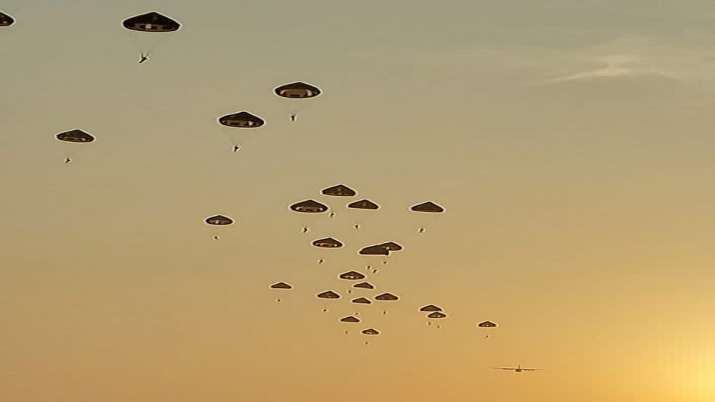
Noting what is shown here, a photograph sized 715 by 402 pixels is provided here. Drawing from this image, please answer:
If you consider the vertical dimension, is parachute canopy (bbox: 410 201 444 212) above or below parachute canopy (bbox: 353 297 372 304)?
above

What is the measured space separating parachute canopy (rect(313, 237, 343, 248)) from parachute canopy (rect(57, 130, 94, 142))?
5060mm

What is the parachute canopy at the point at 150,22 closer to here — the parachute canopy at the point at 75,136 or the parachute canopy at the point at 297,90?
A: the parachute canopy at the point at 297,90

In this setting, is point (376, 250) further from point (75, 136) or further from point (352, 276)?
point (75, 136)

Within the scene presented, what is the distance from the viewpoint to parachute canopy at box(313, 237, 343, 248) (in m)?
25.2

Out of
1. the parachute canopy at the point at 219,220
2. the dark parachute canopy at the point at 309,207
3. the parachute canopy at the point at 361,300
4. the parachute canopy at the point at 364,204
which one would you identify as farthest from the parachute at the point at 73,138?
the parachute canopy at the point at 361,300

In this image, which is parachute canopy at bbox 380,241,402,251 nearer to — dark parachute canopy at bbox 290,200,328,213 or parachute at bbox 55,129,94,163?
dark parachute canopy at bbox 290,200,328,213

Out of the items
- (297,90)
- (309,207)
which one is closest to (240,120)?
(297,90)

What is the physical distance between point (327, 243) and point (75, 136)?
18.2ft

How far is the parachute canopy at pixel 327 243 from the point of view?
993 inches

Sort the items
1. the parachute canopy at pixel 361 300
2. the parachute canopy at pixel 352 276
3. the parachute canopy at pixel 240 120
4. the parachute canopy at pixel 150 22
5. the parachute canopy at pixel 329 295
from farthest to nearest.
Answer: the parachute canopy at pixel 361 300 < the parachute canopy at pixel 329 295 < the parachute canopy at pixel 352 276 < the parachute canopy at pixel 240 120 < the parachute canopy at pixel 150 22

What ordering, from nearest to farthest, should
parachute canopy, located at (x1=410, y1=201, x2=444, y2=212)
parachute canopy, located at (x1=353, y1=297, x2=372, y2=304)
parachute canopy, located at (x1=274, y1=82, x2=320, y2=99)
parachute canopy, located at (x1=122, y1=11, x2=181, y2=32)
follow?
parachute canopy, located at (x1=122, y1=11, x2=181, y2=32), parachute canopy, located at (x1=274, y1=82, x2=320, y2=99), parachute canopy, located at (x1=410, y1=201, x2=444, y2=212), parachute canopy, located at (x1=353, y1=297, x2=372, y2=304)

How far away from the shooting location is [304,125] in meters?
22.9

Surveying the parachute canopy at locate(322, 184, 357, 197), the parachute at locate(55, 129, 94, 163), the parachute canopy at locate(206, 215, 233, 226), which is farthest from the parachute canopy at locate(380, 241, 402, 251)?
the parachute at locate(55, 129, 94, 163)

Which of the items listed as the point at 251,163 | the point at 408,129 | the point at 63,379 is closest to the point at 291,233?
the point at 251,163
